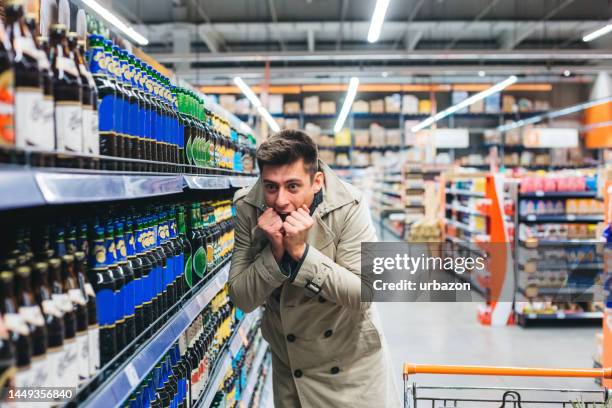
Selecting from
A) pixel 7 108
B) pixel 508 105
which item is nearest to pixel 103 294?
pixel 7 108

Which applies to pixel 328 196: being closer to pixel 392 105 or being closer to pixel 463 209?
pixel 463 209

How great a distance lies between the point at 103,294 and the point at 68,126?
0.48 metres

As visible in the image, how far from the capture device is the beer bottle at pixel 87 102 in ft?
4.07

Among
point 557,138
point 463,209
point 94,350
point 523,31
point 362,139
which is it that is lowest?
point 463,209

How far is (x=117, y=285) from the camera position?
1495mm

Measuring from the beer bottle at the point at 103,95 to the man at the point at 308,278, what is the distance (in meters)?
0.46

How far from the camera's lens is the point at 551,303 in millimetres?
7078

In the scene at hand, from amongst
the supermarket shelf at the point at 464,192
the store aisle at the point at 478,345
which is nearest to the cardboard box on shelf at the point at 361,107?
the supermarket shelf at the point at 464,192

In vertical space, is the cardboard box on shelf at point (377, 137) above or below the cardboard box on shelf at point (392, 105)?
below

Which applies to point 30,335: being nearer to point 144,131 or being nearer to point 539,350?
point 144,131

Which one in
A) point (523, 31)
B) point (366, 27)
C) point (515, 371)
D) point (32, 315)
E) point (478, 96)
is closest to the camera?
point (32, 315)

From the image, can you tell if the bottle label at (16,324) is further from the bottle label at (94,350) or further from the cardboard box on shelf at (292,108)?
the cardboard box on shelf at (292,108)

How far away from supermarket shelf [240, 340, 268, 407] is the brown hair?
6.93ft

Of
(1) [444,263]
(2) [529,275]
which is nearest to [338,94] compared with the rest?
(2) [529,275]
